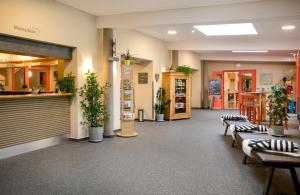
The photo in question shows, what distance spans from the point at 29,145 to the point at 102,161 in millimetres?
1780

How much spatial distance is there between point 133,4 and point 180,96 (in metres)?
5.67

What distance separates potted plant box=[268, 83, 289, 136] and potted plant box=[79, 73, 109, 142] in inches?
157

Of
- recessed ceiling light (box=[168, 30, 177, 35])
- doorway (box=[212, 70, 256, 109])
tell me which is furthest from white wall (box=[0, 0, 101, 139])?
doorway (box=[212, 70, 256, 109])

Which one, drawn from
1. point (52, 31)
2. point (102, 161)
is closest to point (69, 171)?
point (102, 161)

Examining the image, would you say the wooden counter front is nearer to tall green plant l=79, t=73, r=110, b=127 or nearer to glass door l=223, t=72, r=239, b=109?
tall green plant l=79, t=73, r=110, b=127

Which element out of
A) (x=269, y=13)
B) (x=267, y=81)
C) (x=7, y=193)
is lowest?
(x=7, y=193)

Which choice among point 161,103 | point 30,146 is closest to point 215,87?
point 161,103

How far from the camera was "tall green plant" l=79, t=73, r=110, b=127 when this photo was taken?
21.2 feet

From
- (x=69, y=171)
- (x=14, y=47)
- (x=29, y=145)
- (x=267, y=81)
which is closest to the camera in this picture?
(x=69, y=171)

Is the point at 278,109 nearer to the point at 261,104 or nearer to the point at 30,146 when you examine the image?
the point at 261,104

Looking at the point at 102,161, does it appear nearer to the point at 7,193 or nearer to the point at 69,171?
the point at 69,171

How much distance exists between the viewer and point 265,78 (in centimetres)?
1525

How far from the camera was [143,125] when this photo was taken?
9.16 meters

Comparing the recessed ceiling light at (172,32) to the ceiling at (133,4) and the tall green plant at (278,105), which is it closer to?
the ceiling at (133,4)
